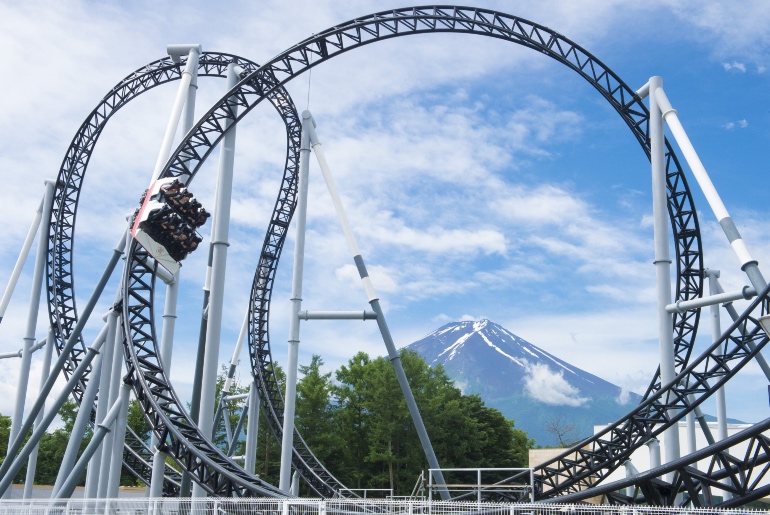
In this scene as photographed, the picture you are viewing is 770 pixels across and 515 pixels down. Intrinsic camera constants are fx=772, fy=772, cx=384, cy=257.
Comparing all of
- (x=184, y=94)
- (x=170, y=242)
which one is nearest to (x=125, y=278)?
(x=170, y=242)

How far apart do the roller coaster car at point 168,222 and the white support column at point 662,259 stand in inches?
335

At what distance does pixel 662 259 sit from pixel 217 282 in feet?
27.3

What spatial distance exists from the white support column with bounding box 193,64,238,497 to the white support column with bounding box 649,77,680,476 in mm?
8056

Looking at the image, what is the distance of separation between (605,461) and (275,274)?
10861 millimetres

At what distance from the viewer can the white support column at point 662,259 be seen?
536 inches

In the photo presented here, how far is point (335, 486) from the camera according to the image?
2145cm

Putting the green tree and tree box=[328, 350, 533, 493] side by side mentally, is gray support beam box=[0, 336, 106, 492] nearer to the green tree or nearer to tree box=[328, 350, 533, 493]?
tree box=[328, 350, 533, 493]

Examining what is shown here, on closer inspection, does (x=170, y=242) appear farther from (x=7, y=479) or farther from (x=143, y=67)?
(x=143, y=67)

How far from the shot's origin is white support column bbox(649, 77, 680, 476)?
13.6m

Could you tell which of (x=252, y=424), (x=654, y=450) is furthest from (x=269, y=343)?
(x=654, y=450)

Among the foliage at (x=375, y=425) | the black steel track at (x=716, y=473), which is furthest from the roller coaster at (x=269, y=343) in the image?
the foliage at (x=375, y=425)

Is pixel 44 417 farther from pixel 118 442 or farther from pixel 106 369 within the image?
pixel 118 442

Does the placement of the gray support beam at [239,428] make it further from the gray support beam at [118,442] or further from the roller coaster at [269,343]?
the gray support beam at [118,442]

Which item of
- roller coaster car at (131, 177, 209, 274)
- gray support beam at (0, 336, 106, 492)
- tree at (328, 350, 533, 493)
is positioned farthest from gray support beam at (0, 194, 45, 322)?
tree at (328, 350, 533, 493)
